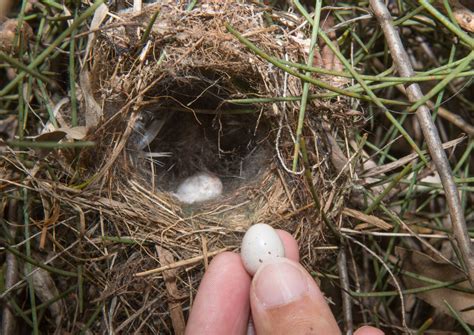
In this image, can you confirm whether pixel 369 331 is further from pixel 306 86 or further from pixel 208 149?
pixel 208 149

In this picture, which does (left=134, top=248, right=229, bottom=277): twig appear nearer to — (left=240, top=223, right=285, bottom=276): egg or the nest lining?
(left=240, top=223, right=285, bottom=276): egg

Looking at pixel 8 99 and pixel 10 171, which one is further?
pixel 8 99

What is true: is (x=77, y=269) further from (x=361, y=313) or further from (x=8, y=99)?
(x=361, y=313)

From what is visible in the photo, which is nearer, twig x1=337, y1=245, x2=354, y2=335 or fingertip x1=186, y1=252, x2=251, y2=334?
fingertip x1=186, y1=252, x2=251, y2=334

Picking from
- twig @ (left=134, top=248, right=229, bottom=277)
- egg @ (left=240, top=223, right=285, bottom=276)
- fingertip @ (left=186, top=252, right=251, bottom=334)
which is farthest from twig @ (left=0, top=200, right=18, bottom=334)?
egg @ (left=240, top=223, right=285, bottom=276)

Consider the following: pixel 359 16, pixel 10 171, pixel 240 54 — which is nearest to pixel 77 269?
pixel 10 171

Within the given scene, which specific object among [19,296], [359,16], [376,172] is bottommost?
[19,296]
